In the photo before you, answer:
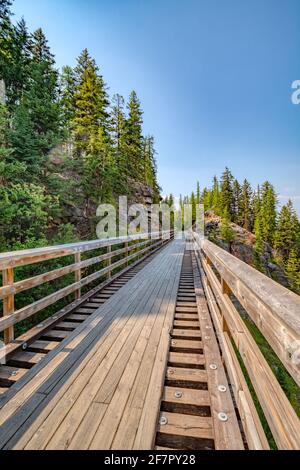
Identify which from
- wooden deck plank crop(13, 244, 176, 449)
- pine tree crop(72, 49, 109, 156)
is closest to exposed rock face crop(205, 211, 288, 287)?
pine tree crop(72, 49, 109, 156)

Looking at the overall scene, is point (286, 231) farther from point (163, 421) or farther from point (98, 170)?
point (163, 421)

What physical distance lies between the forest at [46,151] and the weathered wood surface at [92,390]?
4.66 metres

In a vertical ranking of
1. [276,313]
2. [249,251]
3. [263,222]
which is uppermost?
[263,222]

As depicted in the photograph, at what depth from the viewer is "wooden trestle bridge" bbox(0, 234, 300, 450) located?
3.45 ft

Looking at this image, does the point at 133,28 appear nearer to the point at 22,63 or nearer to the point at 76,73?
the point at 76,73

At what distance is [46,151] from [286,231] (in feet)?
138

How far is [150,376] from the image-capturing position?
1.94 metres

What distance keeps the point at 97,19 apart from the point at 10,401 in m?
14.3

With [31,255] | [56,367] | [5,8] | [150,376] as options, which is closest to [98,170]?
[5,8]

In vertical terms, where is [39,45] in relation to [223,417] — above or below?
above

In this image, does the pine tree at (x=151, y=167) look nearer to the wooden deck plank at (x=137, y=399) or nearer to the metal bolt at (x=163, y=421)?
the wooden deck plank at (x=137, y=399)

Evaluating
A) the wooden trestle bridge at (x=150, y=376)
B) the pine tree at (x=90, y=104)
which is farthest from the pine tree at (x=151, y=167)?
the wooden trestle bridge at (x=150, y=376)

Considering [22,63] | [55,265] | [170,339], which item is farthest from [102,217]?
[22,63]

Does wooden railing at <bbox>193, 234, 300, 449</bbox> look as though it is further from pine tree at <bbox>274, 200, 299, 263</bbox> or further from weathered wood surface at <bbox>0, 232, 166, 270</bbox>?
pine tree at <bbox>274, 200, 299, 263</bbox>
